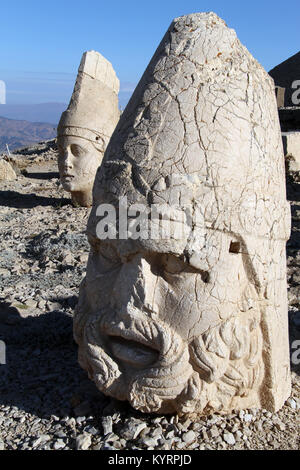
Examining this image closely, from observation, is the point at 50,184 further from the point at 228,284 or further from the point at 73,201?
the point at 228,284

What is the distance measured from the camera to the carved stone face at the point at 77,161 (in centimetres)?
786

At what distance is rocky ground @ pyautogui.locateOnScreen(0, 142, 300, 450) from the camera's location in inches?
102

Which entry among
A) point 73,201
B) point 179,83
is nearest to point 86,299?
point 179,83

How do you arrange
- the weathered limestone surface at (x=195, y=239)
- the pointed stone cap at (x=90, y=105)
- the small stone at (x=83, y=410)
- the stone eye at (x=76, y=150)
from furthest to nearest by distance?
the stone eye at (x=76, y=150)
the pointed stone cap at (x=90, y=105)
the small stone at (x=83, y=410)
the weathered limestone surface at (x=195, y=239)

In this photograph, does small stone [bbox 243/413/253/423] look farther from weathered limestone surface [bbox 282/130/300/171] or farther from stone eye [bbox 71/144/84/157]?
weathered limestone surface [bbox 282/130/300/171]

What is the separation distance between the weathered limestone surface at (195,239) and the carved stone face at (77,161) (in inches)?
209

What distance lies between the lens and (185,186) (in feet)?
7.84

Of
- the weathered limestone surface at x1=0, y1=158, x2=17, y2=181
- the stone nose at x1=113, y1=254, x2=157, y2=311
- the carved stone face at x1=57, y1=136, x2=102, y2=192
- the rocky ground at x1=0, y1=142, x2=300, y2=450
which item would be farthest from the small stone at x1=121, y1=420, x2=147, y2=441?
the weathered limestone surface at x1=0, y1=158, x2=17, y2=181

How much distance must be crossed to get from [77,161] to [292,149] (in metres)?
4.62

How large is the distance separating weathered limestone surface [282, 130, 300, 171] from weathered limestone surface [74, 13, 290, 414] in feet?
24.9

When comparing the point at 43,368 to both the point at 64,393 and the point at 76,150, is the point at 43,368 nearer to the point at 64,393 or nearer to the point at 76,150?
the point at 64,393

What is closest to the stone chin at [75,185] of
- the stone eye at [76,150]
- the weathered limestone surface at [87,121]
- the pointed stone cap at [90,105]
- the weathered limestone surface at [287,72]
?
the weathered limestone surface at [87,121]

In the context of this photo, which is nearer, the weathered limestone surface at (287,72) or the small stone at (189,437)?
the small stone at (189,437)

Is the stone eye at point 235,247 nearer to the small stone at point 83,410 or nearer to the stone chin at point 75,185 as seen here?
the small stone at point 83,410
